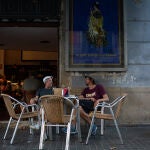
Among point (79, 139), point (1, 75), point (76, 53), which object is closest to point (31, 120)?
point (79, 139)

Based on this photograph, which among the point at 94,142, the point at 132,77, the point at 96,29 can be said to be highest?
the point at 96,29

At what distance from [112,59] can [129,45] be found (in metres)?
0.59

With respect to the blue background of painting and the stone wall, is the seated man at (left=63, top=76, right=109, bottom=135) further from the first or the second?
the blue background of painting

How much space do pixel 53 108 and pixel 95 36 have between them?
4.14 metres

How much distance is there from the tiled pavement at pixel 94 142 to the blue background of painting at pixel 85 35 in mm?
1978

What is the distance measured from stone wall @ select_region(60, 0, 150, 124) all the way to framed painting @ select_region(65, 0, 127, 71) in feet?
0.55

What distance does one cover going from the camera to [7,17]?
37.7 feet

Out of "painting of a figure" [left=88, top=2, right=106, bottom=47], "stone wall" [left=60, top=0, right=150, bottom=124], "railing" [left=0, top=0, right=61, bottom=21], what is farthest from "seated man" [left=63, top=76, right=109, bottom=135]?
"railing" [left=0, top=0, right=61, bottom=21]

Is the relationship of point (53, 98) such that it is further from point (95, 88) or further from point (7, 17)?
point (7, 17)

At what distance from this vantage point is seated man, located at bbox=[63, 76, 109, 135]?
9.62 meters

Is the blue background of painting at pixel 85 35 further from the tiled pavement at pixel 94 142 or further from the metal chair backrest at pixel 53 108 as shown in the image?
the metal chair backrest at pixel 53 108

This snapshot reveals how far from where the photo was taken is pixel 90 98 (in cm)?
1014

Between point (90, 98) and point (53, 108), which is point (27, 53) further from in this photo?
point (53, 108)

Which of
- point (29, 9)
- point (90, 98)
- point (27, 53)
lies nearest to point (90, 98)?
point (90, 98)
